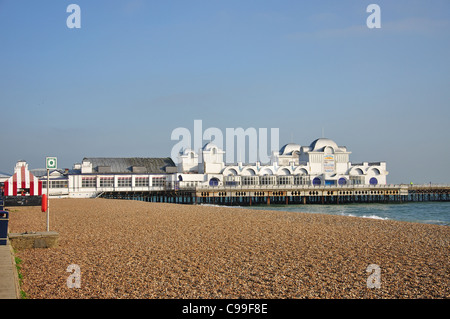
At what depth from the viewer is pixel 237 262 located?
10.4 meters

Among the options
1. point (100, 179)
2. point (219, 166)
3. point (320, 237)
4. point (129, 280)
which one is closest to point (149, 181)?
point (100, 179)

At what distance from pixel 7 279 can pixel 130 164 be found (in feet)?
167

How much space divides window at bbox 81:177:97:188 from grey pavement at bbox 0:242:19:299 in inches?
1736

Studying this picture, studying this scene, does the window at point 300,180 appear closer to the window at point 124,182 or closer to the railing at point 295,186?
the railing at point 295,186

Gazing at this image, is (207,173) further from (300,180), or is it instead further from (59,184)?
(59,184)

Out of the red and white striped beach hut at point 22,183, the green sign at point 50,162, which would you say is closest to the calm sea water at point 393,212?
the red and white striped beach hut at point 22,183

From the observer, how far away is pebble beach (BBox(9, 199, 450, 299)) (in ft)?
26.3

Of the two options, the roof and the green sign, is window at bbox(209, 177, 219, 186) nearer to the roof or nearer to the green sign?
the roof

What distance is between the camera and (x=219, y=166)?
195 ft

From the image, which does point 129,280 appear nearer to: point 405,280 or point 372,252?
point 405,280

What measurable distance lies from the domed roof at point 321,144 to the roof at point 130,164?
20.5 meters

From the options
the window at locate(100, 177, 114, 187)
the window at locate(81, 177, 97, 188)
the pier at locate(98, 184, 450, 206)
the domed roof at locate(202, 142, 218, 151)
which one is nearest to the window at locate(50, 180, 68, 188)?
the window at locate(81, 177, 97, 188)

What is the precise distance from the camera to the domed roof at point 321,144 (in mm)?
64000
